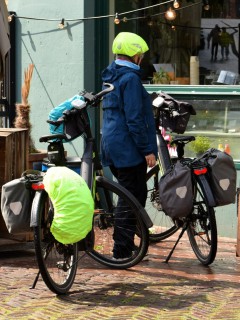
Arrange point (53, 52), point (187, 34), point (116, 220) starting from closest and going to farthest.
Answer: point (116, 220) < point (53, 52) < point (187, 34)

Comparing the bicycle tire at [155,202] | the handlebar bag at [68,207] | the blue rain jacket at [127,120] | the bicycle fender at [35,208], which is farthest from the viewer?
the bicycle tire at [155,202]

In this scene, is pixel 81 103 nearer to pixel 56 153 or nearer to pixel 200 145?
pixel 56 153

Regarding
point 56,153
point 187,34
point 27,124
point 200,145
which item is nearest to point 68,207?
point 56,153

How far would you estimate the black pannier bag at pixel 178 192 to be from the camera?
7.40 meters

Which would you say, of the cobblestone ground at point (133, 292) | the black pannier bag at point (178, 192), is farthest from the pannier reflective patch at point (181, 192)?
the cobblestone ground at point (133, 292)

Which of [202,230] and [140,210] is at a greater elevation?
[140,210]

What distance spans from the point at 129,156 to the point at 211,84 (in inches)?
109

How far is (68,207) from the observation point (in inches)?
249

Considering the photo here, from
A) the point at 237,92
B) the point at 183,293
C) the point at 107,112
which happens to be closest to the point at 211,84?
the point at 237,92

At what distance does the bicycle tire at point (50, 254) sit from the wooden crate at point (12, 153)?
4.88 feet

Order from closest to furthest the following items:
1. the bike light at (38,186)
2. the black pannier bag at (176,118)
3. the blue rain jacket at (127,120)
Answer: the bike light at (38,186) < the blue rain jacket at (127,120) < the black pannier bag at (176,118)

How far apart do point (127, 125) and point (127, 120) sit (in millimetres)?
61

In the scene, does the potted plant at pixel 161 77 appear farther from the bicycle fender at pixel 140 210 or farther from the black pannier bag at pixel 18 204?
the black pannier bag at pixel 18 204

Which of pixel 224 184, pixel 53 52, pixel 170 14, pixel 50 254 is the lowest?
pixel 50 254
